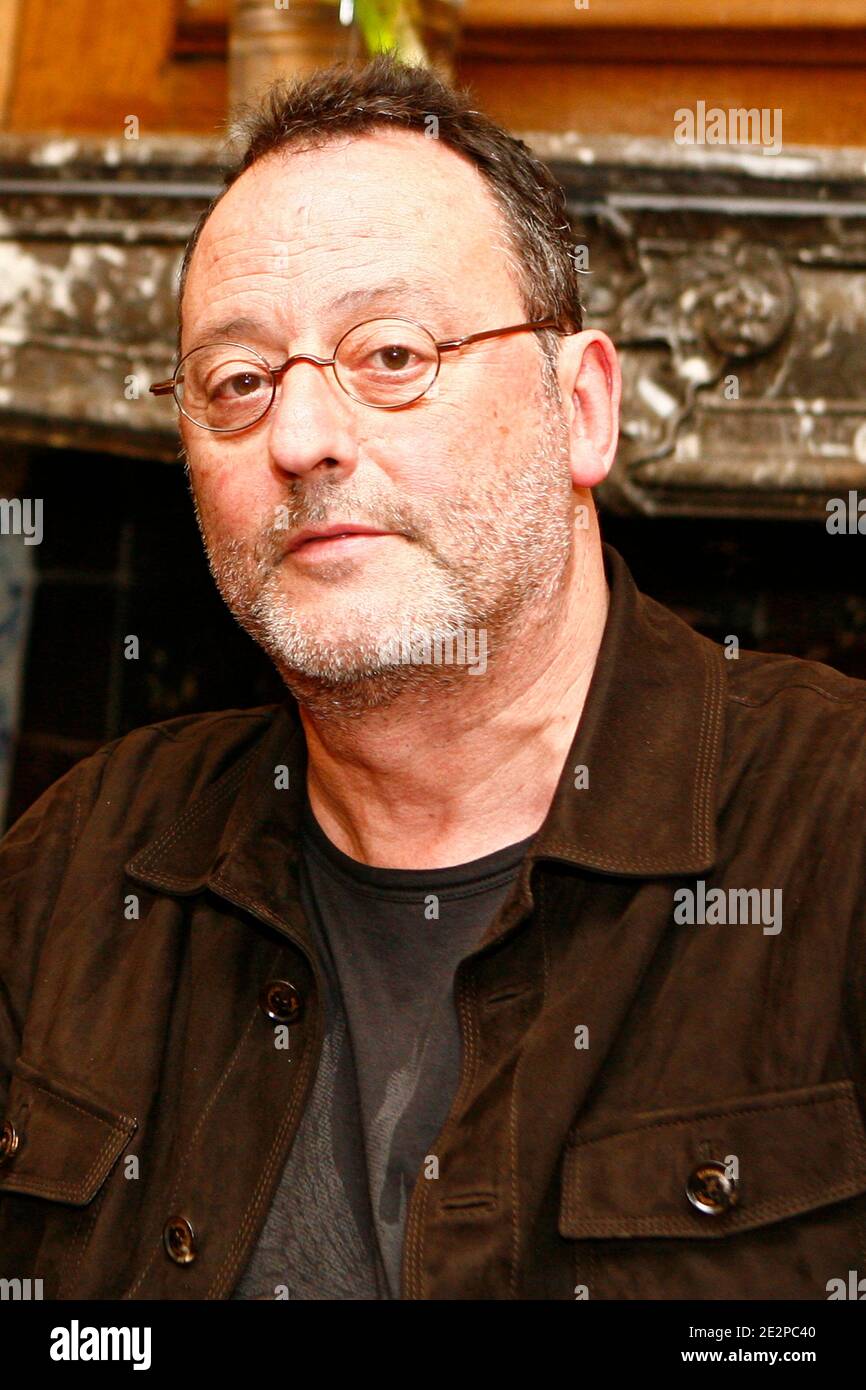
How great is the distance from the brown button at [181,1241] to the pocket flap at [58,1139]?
0.08 meters

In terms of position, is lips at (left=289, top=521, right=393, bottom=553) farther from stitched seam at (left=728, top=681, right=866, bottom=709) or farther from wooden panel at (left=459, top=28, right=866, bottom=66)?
wooden panel at (left=459, top=28, right=866, bottom=66)

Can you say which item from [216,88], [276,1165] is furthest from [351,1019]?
[216,88]

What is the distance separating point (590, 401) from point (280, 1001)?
0.59 m

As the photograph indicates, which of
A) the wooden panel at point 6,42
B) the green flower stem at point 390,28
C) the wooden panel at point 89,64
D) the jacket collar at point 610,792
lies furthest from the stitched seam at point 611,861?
the wooden panel at point 6,42

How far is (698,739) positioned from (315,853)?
0.35 meters

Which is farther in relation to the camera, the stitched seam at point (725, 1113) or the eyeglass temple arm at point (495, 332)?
the eyeglass temple arm at point (495, 332)

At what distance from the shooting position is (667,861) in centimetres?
109

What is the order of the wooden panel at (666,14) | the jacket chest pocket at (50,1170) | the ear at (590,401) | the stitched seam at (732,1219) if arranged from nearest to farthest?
the stitched seam at (732,1219)
the jacket chest pocket at (50,1170)
the ear at (590,401)
the wooden panel at (666,14)

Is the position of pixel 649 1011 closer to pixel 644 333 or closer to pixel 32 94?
pixel 644 333

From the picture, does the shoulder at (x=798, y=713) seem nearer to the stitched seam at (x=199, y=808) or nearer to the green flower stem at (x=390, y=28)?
the stitched seam at (x=199, y=808)

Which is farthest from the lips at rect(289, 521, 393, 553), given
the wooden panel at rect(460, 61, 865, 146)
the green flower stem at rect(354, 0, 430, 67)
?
the wooden panel at rect(460, 61, 865, 146)

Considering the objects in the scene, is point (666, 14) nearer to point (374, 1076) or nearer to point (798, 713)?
point (798, 713)

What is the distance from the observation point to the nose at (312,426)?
1127 millimetres
